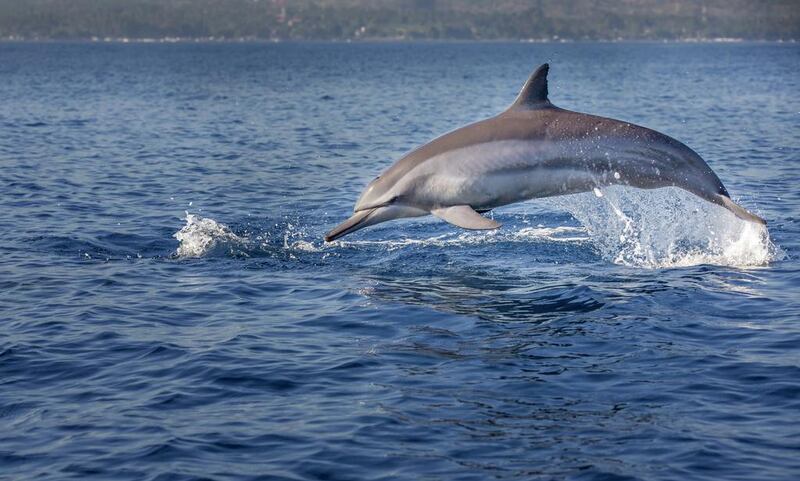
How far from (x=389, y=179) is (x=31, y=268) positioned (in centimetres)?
660

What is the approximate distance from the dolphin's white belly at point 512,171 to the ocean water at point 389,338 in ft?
3.38

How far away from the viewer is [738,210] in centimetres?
1627

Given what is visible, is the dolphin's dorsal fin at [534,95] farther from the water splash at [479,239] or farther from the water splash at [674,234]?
the water splash at [479,239]

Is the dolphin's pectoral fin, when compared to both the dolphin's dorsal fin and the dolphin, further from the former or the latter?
the dolphin's dorsal fin

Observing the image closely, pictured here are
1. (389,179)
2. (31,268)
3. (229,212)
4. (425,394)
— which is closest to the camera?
(425,394)

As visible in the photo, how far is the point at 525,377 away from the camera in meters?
13.0

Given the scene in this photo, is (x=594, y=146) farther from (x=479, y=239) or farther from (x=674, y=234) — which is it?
(x=479, y=239)

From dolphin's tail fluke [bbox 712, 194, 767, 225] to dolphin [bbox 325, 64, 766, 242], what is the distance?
0.05 feet

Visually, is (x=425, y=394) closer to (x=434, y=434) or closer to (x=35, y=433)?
(x=434, y=434)

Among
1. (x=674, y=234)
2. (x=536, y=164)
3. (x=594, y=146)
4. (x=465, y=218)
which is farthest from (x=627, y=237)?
(x=465, y=218)

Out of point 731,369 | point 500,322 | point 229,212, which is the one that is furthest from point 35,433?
point 229,212

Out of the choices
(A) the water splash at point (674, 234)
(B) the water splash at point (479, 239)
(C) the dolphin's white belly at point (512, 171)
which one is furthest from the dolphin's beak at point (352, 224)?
(B) the water splash at point (479, 239)

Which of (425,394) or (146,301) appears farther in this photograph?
(146,301)

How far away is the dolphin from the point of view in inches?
642
